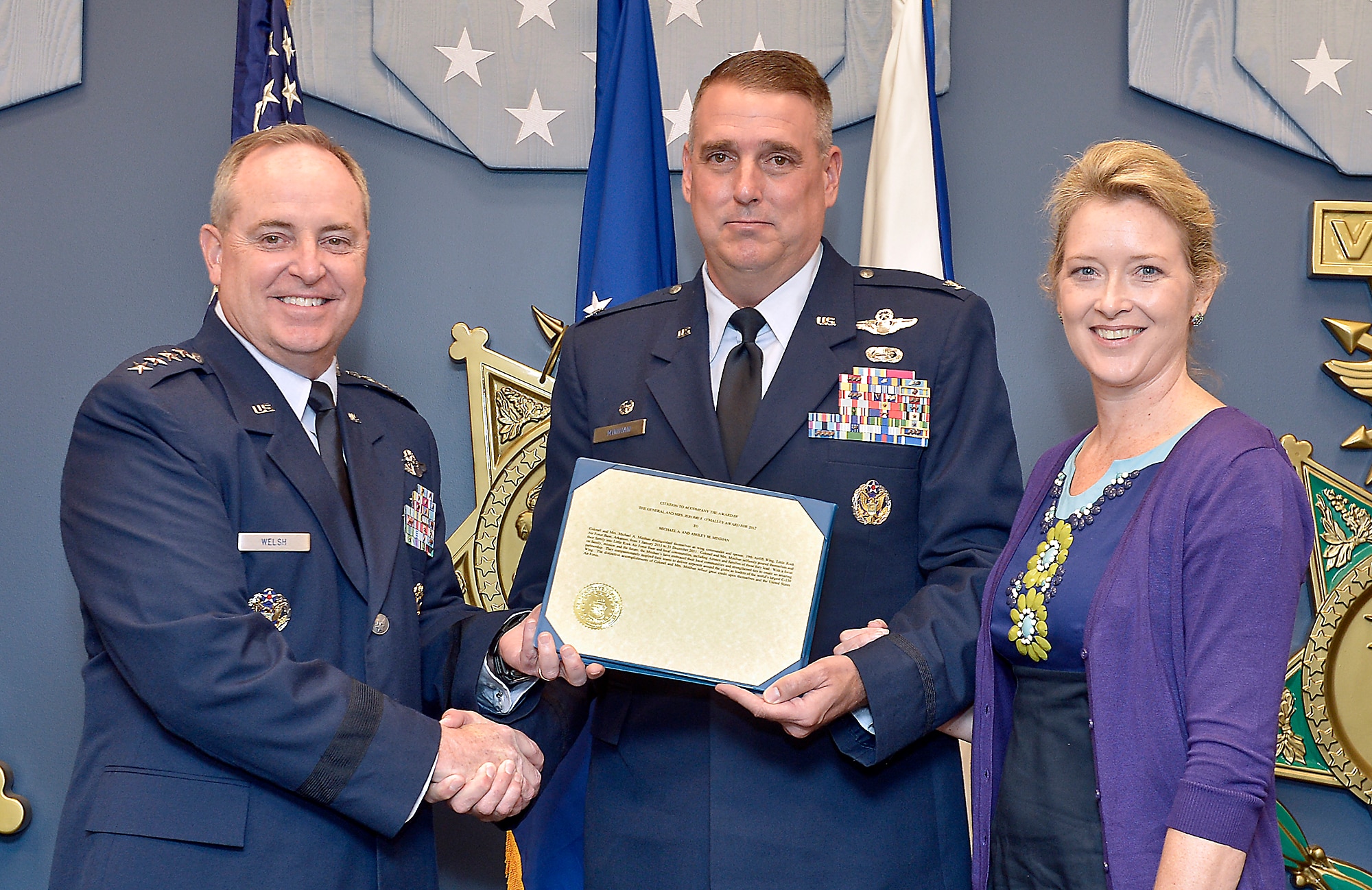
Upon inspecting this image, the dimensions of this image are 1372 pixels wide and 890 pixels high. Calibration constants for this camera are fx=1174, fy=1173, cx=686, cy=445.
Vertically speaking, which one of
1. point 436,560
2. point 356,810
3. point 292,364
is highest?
point 292,364

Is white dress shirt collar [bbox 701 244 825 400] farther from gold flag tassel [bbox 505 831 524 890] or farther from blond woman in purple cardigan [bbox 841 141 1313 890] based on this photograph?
gold flag tassel [bbox 505 831 524 890]

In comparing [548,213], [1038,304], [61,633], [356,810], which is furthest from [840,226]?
[61,633]

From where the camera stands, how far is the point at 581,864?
8.39 ft

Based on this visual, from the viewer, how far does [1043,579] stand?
1812mm

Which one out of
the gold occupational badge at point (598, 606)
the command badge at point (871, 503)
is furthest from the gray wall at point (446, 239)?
the gold occupational badge at point (598, 606)

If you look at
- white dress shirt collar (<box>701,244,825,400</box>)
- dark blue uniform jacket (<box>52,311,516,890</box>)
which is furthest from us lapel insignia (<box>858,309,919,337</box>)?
dark blue uniform jacket (<box>52,311,516,890</box>)

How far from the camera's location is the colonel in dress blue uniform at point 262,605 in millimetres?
1773

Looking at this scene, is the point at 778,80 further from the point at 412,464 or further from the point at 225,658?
the point at 225,658

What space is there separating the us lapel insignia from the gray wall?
1.08 metres

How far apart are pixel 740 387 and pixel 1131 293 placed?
0.69 m

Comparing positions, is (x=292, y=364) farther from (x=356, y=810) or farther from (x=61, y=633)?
(x=61, y=633)

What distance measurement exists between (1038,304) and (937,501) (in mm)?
1317

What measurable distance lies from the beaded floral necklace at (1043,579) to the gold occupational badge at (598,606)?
2.06ft

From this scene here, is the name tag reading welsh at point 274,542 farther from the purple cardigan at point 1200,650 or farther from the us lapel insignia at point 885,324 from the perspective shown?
the purple cardigan at point 1200,650
